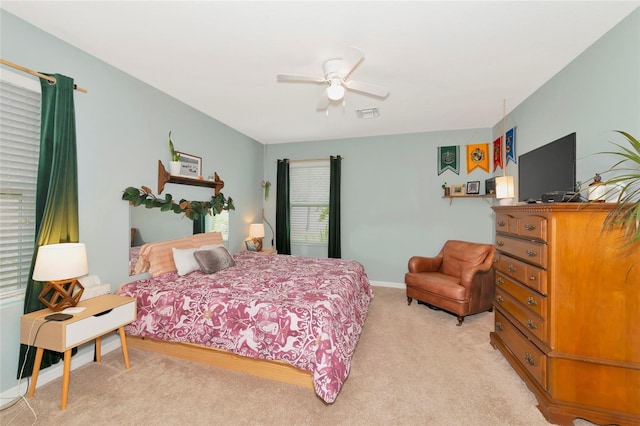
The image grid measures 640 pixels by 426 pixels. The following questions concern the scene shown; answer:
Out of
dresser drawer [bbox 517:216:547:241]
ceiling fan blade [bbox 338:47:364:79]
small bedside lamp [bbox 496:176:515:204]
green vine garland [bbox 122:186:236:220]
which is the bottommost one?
dresser drawer [bbox 517:216:547:241]

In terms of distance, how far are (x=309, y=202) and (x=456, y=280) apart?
295 centimetres

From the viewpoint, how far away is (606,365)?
66.5 inches

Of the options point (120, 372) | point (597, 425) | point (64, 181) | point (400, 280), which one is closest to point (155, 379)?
point (120, 372)

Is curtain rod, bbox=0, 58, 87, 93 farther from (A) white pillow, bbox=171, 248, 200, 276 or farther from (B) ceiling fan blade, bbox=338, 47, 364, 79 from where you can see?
(B) ceiling fan blade, bbox=338, 47, 364, 79

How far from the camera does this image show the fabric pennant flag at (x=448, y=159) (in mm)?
4609

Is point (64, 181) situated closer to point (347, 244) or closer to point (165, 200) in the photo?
point (165, 200)

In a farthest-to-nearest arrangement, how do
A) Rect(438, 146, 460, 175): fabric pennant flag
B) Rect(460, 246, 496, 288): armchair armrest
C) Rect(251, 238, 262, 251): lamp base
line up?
Rect(251, 238, 262, 251): lamp base < Rect(438, 146, 460, 175): fabric pennant flag < Rect(460, 246, 496, 288): armchair armrest

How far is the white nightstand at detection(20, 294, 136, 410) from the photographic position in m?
1.83

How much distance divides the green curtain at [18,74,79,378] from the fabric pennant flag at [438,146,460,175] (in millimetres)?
4841

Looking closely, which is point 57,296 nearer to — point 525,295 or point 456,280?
point 525,295

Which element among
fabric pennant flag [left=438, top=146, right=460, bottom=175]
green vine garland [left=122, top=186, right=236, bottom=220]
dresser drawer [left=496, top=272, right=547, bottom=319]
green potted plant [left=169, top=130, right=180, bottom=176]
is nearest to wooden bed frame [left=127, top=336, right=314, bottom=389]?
green vine garland [left=122, top=186, right=236, bottom=220]

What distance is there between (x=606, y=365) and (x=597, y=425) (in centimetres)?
44

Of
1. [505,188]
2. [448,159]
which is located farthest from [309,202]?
[505,188]

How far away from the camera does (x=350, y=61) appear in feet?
7.19
